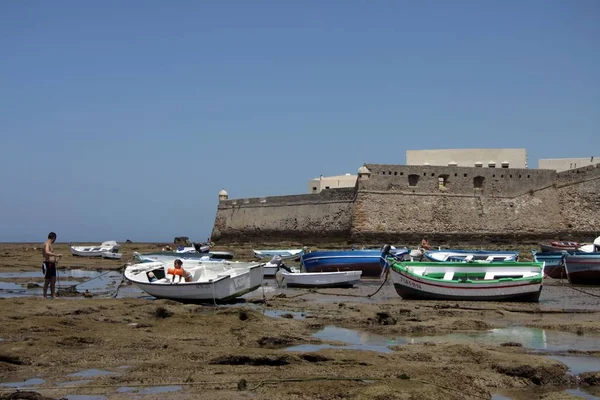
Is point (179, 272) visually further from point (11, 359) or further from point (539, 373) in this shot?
point (539, 373)

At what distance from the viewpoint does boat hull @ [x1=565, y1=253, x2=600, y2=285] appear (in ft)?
69.9

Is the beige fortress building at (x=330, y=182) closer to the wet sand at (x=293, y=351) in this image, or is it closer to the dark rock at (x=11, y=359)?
the wet sand at (x=293, y=351)

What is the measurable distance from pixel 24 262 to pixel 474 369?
2672 centimetres

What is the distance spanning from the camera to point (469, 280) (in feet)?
52.6

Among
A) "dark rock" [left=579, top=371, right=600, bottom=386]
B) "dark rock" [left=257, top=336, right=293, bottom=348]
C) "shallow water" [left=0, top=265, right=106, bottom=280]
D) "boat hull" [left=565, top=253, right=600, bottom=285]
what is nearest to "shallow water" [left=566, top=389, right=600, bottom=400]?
"dark rock" [left=579, top=371, right=600, bottom=386]

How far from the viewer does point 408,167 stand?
1377 inches

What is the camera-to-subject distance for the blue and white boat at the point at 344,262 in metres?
22.7

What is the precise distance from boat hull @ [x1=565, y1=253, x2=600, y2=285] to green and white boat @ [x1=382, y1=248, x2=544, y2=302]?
554 cm

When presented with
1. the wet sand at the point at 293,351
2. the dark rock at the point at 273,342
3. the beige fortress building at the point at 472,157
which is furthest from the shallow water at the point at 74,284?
the beige fortress building at the point at 472,157

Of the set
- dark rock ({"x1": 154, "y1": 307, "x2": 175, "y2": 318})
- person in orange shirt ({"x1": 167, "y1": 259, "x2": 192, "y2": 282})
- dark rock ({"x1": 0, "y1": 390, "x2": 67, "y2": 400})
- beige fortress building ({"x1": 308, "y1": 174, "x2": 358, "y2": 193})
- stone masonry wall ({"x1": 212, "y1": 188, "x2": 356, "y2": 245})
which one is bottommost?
dark rock ({"x1": 0, "y1": 390, "x2": 67, "y2": 400})

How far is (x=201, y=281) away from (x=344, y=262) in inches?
347

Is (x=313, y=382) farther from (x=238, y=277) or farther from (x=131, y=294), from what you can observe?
(x=131, y=294)

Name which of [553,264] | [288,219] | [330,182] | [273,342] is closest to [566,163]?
[330,182]

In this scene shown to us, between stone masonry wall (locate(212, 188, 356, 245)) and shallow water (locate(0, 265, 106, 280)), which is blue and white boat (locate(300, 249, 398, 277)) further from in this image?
stone masonry wall (locate(212, 188, 356, 245))
